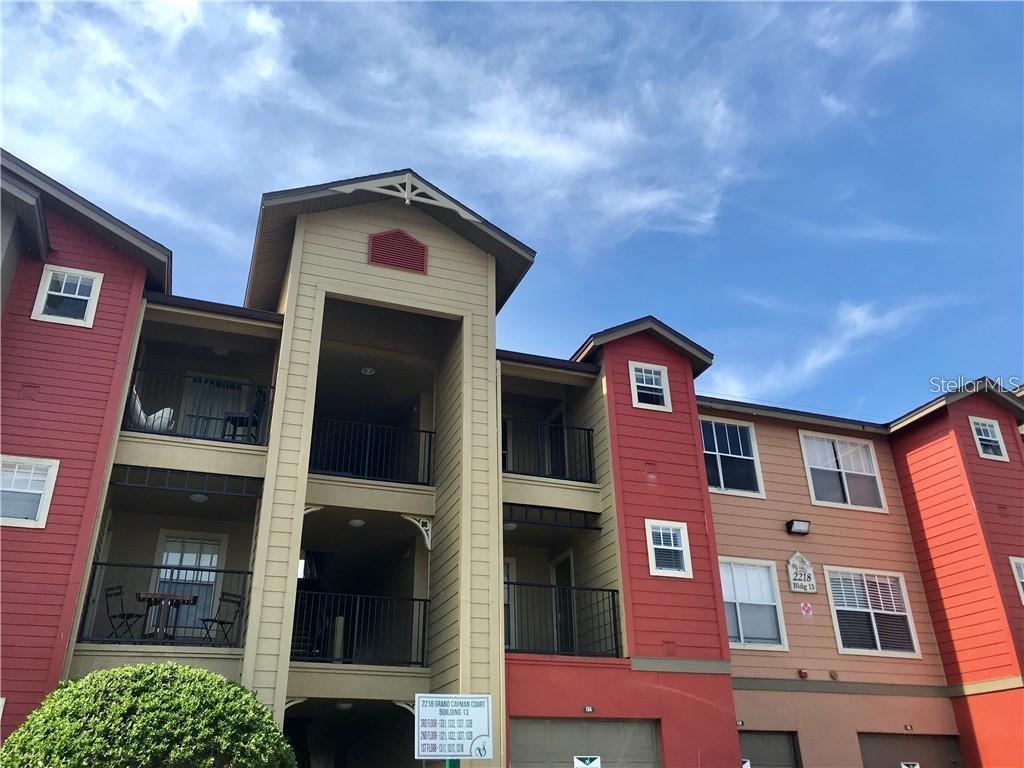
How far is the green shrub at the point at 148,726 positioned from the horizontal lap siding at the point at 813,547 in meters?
8.77

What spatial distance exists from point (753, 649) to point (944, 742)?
13.8ft

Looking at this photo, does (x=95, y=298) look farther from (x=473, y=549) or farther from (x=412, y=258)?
(x=473, y=549)

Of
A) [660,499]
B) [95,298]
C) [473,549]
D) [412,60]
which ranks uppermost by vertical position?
[412,60]

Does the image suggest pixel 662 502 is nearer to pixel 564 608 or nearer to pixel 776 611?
pixel 564 608

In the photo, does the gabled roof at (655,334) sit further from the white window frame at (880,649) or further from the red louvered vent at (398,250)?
the white window frame at (880,649)

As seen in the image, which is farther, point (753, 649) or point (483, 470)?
point (753, 649)

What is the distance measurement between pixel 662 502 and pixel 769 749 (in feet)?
15.2

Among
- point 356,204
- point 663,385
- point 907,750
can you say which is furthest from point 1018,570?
point 356,204

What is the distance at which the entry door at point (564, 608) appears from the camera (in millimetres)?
15031

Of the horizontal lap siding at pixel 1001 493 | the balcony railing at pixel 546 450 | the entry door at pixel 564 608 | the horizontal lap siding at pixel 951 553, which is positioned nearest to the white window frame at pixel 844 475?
the horizontal lap siding at pixel 951 553

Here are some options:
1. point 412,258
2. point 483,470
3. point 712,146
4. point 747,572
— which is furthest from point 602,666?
point 712,146

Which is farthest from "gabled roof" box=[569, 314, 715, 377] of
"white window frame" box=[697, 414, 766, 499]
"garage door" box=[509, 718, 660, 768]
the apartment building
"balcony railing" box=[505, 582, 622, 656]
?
"garage door" box=[509, 718, 660, 768]

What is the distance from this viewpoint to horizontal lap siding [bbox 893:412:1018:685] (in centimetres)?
1566

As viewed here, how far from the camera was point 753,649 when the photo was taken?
1523 centimetres
